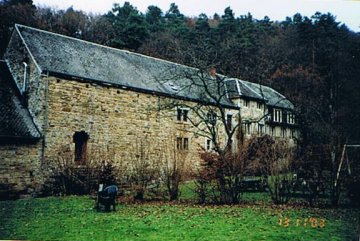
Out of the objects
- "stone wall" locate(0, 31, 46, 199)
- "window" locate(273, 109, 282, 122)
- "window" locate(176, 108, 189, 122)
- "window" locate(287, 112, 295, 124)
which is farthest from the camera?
"window" locate(273, 109, 282, 122)

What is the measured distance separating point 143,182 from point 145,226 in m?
4.79

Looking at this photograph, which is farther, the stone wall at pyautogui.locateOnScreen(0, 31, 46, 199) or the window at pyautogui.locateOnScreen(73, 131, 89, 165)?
the window at pyautogui.locateOnScreen(73, 131, 89, 165)

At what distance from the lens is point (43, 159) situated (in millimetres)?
16438

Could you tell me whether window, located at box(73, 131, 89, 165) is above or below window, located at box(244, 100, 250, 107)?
below

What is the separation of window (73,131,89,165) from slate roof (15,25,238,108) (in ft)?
9.73

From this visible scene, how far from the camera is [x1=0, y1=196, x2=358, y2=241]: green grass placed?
338 inches

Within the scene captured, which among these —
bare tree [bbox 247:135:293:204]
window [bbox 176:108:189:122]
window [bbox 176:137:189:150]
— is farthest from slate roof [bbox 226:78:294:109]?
bare tree [bbox 247:135:293:204]

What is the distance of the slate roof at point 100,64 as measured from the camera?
18.0m

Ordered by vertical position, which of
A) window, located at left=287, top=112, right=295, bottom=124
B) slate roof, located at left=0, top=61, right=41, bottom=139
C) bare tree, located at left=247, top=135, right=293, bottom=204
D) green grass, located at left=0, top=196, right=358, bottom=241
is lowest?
green grass, located at left=0, top=196, right=358, bottom=241

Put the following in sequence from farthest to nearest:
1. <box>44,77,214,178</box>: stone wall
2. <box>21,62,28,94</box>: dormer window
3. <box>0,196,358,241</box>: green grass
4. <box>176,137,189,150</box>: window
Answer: <box>176,137,189,150</box>: window
<box>21,62,28,94</box>: dormer window
<box>44,77,214,178</box>: stone wall
<box>0,196,358,241</box>: green grass

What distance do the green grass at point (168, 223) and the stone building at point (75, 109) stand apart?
11.1 feet

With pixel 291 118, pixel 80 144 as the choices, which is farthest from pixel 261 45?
pixel 80 144

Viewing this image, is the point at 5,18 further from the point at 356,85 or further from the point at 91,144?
the point at 356,85

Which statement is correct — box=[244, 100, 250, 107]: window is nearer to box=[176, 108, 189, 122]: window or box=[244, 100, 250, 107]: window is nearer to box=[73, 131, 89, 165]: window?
box=[176, 108, 189, 122]: window
